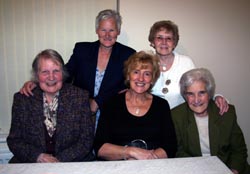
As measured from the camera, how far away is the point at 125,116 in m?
1.96

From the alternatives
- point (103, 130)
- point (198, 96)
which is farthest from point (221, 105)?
point (103, 130)

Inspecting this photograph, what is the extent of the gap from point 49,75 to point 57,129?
387mm

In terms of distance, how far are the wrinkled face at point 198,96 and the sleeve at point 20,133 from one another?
3.77ft

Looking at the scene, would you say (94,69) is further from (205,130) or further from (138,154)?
(205,130)

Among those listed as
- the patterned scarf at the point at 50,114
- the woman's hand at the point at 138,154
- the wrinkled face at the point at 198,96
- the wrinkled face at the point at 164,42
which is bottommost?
the woman's hand at the point at 138,154

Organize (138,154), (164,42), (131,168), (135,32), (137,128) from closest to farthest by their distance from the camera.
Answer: (131,168) < (138,154) < (137,128) < (164,42) < (135,32)

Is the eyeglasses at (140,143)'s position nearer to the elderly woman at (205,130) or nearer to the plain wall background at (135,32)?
the elderly woman at (205,130)

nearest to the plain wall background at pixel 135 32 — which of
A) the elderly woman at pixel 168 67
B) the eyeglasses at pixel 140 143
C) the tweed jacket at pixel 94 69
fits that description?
the tweed jacket at pixel 94 69

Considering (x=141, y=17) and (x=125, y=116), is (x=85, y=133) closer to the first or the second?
(x=125, y=116)

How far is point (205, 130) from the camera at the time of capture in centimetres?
207

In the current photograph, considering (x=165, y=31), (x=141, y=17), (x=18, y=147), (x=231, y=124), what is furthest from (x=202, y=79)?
(x=18, y=147)

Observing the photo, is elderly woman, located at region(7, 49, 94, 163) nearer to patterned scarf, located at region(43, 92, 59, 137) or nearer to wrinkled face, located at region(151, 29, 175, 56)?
patterned scarf, located at region(43, 92, 59, 137)

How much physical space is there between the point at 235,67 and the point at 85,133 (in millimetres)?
2007

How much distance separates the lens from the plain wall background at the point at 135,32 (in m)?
2.81
